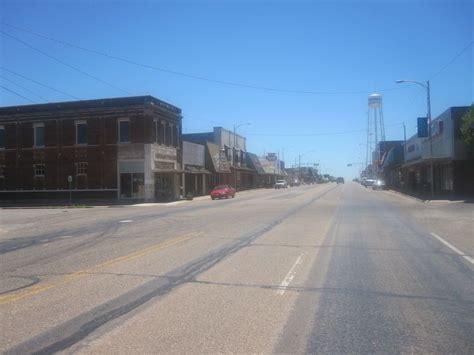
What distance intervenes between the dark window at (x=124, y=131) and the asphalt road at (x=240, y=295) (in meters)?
35.9

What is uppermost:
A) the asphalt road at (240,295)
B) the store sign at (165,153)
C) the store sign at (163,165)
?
the store sign at (165,153)

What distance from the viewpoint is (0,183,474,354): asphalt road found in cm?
622

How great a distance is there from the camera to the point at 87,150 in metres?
52.5

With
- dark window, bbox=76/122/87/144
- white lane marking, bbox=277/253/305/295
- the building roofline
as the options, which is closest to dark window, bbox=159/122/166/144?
the building roofline

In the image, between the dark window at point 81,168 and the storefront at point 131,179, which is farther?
the dark window at point 81,168

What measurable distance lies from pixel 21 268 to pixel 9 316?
457 centimetres

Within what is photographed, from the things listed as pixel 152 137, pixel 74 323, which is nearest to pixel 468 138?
pixel 152 137

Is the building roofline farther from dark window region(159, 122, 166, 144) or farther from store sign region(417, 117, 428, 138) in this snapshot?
store sign region(417, 117, 428, 138)

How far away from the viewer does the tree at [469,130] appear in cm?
4031

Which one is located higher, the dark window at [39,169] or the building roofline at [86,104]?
the building roofline at [86,104]

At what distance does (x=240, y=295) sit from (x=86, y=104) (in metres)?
46.6

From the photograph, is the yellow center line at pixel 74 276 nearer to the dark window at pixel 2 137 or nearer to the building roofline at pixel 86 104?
the building roofline at pixel 86 104

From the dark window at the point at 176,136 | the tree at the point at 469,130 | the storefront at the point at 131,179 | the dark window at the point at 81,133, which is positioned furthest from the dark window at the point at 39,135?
the tree at the point at 469,130

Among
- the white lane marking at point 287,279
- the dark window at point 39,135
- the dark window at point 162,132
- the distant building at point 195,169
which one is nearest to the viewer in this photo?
the white lane marking at point 287,279
